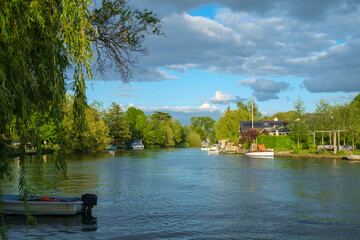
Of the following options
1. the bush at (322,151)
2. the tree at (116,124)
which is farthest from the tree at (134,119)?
the bush at (322,151)

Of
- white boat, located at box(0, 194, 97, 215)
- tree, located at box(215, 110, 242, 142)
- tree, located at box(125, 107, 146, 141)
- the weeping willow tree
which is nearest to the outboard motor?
white boat, located at box(0, 194, 97, 215)

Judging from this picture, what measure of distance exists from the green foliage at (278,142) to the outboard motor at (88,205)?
54.3m

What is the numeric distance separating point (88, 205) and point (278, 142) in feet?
183

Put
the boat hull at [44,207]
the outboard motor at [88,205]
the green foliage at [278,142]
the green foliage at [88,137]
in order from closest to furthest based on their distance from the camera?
1. the boat hull at [44,207]
2. the outboard motor at [88,205]
3. the green foliage at [278,142]
4. the green foliage at [88,137]

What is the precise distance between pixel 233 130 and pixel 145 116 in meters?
47.8

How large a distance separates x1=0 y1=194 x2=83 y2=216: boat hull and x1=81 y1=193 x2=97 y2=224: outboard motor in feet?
0.69

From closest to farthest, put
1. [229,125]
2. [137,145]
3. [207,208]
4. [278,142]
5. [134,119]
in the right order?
[207,208], [278,142], [229,125], [137,145], [134,119]

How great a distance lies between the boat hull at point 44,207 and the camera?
15.4m

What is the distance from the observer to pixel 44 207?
50.7 ft

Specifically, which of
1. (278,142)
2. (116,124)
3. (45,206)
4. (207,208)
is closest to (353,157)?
(278,142)

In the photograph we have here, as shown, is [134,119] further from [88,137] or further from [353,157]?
[353,157]

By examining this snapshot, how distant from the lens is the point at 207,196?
22.2m

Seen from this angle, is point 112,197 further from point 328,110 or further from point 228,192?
point 328,110

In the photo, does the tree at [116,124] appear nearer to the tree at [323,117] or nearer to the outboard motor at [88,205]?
the tree at [323,117]
